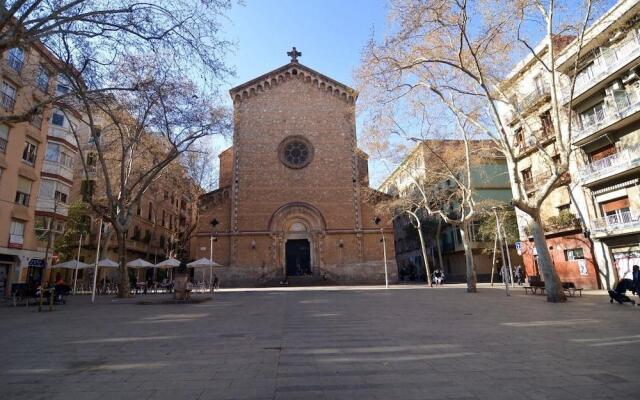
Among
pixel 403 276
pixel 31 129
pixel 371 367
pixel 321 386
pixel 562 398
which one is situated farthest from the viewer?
pixel 403 276

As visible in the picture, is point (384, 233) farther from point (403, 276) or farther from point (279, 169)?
point (403, 276)

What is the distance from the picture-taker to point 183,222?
54.8 meters

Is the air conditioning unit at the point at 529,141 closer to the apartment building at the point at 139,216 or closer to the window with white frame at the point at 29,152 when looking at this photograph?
the apartment building at the point at 139,216

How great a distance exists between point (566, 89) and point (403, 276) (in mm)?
29427

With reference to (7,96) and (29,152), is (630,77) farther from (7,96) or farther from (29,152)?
(29,152)

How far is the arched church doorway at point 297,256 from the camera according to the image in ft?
103

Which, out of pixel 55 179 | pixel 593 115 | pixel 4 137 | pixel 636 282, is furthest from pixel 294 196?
pixel 636 282

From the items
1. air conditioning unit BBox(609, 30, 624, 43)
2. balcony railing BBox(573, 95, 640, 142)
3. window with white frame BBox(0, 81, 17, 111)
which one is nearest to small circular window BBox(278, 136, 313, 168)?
window with white frame BBox(0, 81, 17, 111)

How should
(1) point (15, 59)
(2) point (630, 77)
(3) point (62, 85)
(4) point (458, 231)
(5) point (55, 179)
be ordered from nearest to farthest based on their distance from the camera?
(3) point (62, 85) < (2) point (630, 77) < (1) point (15, 59) < (5) point (55, 179) < (4) point (458, 231)

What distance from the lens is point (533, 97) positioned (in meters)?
23.3

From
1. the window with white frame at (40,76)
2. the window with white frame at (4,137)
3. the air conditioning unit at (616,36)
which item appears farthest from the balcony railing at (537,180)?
the window with white frame at (4,137)

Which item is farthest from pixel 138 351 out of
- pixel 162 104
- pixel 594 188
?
pixel 594 188

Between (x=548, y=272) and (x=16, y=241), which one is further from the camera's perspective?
(x=16, y=241)

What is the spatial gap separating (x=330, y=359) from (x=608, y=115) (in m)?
21.0
